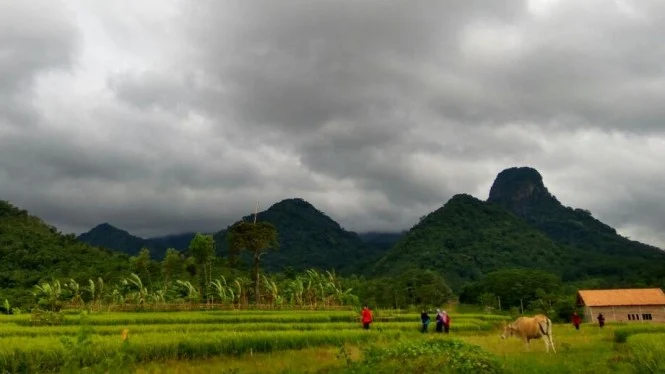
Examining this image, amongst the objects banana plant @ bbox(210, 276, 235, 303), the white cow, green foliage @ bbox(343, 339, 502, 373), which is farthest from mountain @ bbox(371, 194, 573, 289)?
green foliage @ bbox(343, 339, 502, 373)

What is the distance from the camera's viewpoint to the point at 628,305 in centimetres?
5619

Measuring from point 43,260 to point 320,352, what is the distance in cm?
7670

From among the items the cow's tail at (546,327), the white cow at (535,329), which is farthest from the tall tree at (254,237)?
the cow's tail at (546,327)

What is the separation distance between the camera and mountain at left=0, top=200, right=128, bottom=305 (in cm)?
6706

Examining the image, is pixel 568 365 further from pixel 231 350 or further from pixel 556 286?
pixel 556 286

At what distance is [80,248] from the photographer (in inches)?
3482

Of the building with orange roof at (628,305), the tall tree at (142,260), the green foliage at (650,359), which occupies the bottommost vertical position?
the building with orange roof at (628,305)

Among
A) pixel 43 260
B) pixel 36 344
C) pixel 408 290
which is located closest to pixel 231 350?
pixel 36 344

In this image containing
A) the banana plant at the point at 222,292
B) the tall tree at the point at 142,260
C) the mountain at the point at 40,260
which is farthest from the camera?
the mountain at the point at 40,260

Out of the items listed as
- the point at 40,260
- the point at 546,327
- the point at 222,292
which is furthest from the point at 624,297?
the point at 40,260

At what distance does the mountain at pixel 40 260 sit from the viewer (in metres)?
67.1

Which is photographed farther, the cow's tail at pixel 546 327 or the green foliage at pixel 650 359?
the cow's tail at pixel 546 327

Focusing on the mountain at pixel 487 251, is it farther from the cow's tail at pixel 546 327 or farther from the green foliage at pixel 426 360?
the green foliage at pixel 426 360

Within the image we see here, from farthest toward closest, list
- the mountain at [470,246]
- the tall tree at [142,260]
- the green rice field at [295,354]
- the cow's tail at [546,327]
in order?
the mountain at [470,246]
the tall tree at [142,260]
the cow's tail at [546,327]
the green rice field at [295,354]
